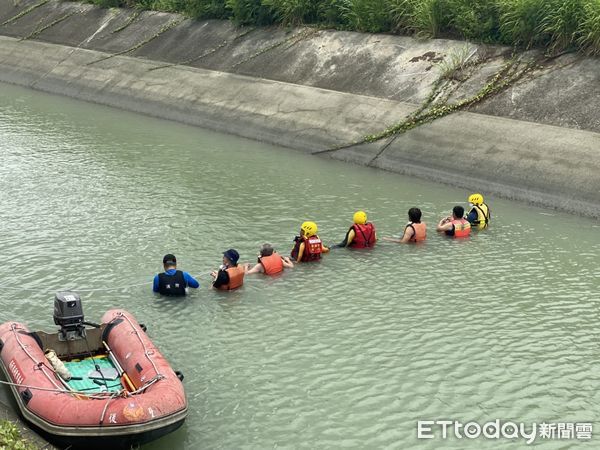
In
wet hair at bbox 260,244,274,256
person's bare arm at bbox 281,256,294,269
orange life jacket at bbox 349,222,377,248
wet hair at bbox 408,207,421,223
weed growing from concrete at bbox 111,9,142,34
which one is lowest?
person's bare arm at bbox 281,256,294,269

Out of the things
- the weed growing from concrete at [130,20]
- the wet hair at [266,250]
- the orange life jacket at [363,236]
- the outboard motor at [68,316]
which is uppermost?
the weed growing from concrete at [130,20]

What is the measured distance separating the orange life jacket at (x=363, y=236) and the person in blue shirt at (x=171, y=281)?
3.78 m

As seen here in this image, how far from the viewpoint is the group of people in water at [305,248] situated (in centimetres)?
1351

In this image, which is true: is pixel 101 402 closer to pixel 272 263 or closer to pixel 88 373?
pixel 88 373

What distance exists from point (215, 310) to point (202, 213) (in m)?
4.90

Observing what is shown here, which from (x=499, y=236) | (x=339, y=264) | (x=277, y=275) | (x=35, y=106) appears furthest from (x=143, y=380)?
(x=35, y=106)

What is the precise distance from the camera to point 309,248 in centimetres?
1509

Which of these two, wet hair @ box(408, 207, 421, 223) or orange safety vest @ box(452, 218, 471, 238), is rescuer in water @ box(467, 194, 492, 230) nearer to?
orange safety vest @ box(452, 218, 471, 238)

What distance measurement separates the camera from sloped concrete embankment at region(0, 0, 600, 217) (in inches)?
798

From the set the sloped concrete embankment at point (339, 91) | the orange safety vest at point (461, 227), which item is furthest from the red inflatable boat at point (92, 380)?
the sloped concrete embankment at point (339, 91)

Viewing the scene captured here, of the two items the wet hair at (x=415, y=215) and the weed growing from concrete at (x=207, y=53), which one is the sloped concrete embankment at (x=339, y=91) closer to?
the weed growing from concrete at (x=207, y=53)

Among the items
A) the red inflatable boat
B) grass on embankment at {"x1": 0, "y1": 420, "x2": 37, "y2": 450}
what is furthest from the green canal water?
grass on embankment at {"x1": 0, "y1": 420, "x2": 37, "y2": 450}

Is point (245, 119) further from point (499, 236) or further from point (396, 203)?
point (499, 236)

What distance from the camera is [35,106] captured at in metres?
29.6
